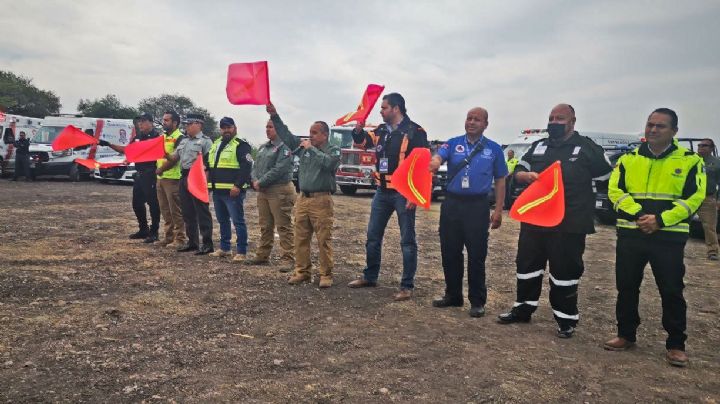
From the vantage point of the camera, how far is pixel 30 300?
189 inches

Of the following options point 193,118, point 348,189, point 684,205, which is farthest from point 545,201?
point 348,189

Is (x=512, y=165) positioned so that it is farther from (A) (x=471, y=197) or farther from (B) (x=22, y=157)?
(B) (x=22, y=157)

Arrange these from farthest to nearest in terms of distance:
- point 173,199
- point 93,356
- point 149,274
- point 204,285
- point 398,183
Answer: point 173,199, point 149,274, point 204,285, point 398,183, point 93,356

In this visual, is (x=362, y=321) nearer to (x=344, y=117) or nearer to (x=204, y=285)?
(x=204, y=285)

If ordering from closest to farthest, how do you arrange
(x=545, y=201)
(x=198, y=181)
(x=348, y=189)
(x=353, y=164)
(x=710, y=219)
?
(x=545, y=201)
(x=198, y=181)
(x=710, y=219)
(x=353, y=164)
(x=348, y=189)

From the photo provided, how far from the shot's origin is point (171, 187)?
7.66m

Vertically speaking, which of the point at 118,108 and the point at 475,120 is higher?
the point at 118,108

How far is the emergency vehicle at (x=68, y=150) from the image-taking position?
18969mm

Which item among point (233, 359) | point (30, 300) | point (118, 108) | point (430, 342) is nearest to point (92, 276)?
point (30, 300)

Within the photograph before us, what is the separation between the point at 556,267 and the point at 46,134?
20.6 meters

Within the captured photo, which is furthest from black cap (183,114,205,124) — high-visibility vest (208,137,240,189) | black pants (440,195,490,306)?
black pants (440,195,490,306)

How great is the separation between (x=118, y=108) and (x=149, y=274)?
5082 cm

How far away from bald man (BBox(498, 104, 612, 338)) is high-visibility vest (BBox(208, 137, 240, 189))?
384 cm

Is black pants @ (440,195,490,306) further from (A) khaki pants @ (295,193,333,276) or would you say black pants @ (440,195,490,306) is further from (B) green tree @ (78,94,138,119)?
(B) green tree @ (78,94,138,119)
